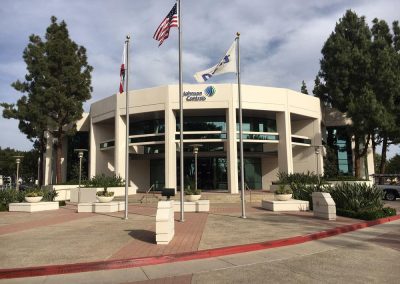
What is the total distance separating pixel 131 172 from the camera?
40.0 meters

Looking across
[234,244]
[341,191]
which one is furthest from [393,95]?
[234,244]

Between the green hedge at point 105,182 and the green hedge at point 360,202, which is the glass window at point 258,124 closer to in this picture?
the green hedge at point 105,182

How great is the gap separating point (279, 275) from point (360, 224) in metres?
8.95

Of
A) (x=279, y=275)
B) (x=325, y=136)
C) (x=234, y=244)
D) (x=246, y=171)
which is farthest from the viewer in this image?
(x=325, y=136)

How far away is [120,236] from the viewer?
12008 mm

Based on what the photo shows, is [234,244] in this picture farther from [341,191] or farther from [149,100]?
[149,100]

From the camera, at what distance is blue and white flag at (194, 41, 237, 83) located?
17.0 meters

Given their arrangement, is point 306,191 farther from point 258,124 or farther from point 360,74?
point 360,74

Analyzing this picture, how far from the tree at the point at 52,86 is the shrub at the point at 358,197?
27.2 meters

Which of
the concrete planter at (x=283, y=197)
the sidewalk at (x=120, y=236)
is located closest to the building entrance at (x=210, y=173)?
the concrete planter at (x=283, y=197)

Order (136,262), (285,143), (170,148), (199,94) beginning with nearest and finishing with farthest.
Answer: (136,262) < (199,94) < (170,148) < (285,143)

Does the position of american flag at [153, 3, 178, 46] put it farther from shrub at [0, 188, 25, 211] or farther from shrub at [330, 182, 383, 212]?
shrub at [0, 188, 25, 211]

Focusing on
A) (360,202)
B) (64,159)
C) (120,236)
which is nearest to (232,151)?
(360,202)

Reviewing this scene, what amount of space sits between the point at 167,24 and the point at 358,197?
12.5 metres
